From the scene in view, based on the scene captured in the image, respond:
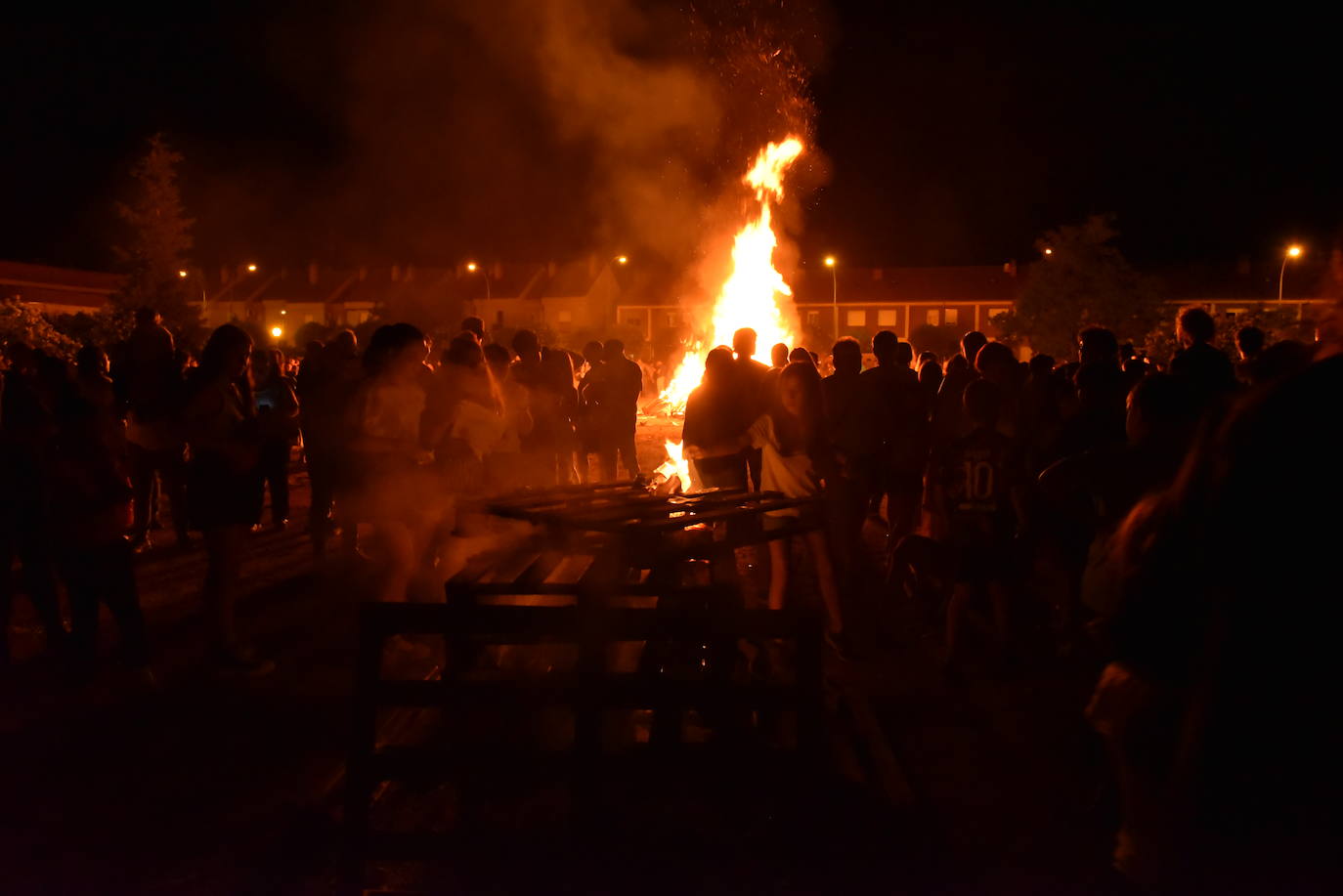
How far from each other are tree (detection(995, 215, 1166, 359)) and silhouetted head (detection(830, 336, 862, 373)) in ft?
150

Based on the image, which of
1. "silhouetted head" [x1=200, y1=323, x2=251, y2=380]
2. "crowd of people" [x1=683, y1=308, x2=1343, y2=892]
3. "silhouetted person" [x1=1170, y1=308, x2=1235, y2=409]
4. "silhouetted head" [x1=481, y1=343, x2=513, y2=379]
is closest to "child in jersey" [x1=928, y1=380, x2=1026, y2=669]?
"silhouetted person" [x1=1170, y1=308, x2=1235, y2=409]

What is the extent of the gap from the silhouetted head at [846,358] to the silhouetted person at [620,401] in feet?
12.2

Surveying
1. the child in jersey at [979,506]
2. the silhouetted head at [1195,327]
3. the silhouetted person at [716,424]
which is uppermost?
the silhouetted head at [1195,327]

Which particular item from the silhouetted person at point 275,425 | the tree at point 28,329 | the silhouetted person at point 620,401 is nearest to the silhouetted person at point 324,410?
the silhouetted person at point 275,425

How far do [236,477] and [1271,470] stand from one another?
17.5ft

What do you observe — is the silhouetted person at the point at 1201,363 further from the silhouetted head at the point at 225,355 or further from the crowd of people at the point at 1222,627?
the silhouetted head at the point at 225,355

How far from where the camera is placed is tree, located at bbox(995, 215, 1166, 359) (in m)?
50.7

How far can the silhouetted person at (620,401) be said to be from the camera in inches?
467

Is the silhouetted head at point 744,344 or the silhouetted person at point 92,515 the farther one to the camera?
the silhouetted head at point 744,344

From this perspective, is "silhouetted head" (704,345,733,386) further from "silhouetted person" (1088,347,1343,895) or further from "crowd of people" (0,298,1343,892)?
"silhouetted person" (1088,347,1343,895)

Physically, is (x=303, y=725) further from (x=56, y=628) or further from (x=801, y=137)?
(x=801, y=137)

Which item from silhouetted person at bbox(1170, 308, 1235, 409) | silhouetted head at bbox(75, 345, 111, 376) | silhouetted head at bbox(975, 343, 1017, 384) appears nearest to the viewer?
silhouetted person at bbox(1170, 308, 1235, 409)

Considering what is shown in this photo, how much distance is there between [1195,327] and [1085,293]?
48.1m

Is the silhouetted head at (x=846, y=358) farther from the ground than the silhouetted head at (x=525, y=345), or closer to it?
closer to it
